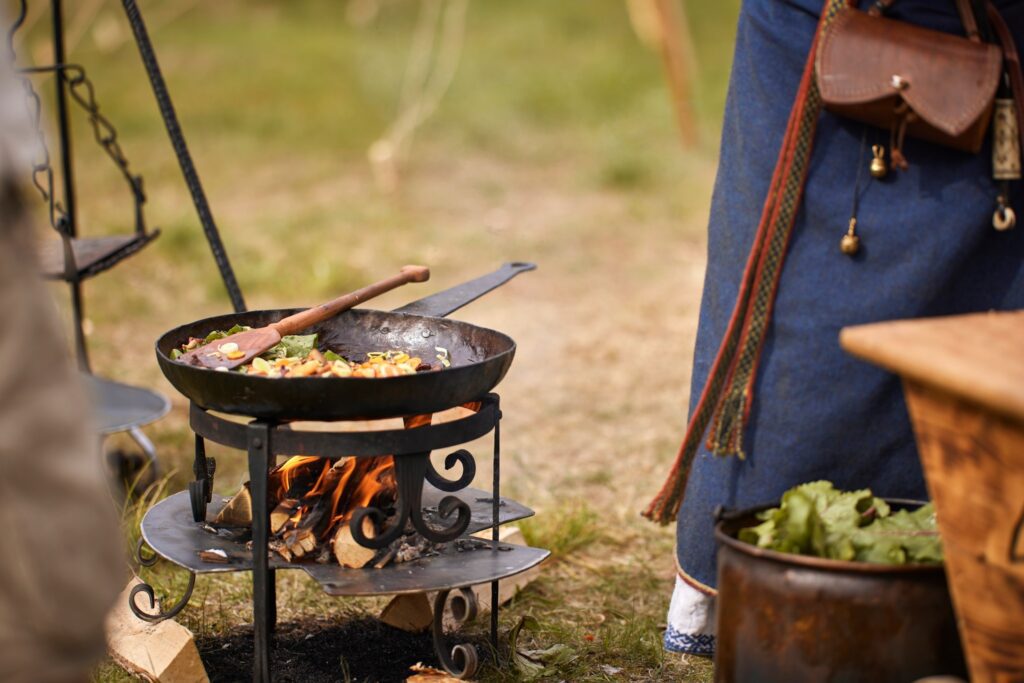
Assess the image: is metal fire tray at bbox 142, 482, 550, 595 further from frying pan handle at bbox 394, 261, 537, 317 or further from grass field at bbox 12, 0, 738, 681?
frying pan handle at bbox 394, 261, 537, 317

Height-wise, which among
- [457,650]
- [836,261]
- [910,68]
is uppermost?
[910,68]

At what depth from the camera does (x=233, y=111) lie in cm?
1120

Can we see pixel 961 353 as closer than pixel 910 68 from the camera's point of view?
Yes

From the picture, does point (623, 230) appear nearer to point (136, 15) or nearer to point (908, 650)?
point (136, 15)

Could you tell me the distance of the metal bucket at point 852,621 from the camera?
2150 mm

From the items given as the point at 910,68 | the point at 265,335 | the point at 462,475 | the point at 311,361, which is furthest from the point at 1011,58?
the point at 265,335

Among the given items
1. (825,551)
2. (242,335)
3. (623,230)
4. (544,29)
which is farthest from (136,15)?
(544,29)

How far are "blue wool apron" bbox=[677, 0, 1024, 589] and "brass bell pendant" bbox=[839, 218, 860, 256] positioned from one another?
18 mm

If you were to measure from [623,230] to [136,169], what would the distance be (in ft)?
12.5

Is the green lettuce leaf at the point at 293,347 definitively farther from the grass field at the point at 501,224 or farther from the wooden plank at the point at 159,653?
the grass field at the point at 501,224

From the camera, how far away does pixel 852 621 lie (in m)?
2.16

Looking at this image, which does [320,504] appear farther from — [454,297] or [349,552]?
[454,297]

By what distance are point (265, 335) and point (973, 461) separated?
61.1 inches

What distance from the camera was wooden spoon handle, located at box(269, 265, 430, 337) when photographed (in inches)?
113
